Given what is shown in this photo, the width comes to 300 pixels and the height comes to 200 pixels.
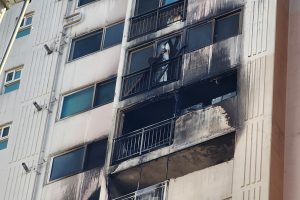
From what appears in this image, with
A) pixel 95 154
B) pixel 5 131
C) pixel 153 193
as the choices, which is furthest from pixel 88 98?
pixel 153 193

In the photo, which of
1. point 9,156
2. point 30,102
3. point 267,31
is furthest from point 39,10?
point 267,31

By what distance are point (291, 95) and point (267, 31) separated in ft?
7.21

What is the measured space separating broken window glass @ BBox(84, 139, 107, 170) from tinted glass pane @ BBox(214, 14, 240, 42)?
6.02 metres

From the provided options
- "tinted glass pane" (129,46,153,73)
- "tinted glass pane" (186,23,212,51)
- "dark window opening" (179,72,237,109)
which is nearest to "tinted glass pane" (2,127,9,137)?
"tinted glass pane" (129,46,153,73)

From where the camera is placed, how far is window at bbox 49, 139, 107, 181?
22859 mm

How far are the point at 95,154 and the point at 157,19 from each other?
571 cm

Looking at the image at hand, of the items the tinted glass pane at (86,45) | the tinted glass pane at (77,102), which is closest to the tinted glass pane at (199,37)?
the tinted glass pane at (77,102)

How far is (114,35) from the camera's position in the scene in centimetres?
2627

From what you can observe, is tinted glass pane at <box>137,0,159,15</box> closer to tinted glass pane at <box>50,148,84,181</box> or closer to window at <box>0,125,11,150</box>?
tinted glass pane at <box>50,148,84,181</box>

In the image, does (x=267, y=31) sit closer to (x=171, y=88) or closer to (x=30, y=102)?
(x=171, y=88)

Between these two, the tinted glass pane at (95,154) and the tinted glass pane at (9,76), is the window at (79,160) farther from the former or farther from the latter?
the tinted glass pane at (9,76)

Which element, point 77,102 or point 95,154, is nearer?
point 95,154

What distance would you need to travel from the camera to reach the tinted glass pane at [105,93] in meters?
24.3

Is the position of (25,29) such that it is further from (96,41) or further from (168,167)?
(168,167)
